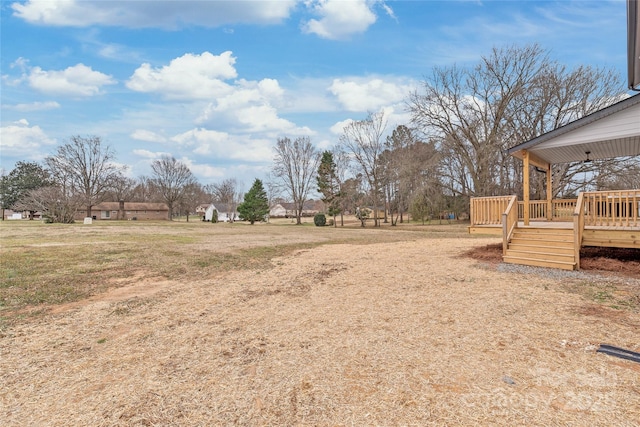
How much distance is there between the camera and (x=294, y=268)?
28.7ft

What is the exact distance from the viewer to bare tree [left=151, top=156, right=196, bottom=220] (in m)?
51.8

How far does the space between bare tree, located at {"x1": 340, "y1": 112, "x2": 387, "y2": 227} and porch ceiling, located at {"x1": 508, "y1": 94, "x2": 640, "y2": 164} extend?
21752 mm

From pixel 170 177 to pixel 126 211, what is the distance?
13552 millimetres

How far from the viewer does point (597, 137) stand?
811 cm

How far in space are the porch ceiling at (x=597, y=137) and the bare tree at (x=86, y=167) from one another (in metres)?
46.8

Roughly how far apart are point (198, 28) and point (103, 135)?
3767 cm

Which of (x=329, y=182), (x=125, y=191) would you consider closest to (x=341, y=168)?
(x=329, y=182)

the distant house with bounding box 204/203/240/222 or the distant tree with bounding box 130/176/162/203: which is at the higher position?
the distant tree with bounding box 130/176/162/203

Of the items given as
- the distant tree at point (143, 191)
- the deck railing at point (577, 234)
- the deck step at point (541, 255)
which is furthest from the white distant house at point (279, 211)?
the deck railing at point (577, 234)

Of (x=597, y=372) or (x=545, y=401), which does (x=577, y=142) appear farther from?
(x=545, y=401)

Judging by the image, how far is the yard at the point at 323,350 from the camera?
7.97 feet

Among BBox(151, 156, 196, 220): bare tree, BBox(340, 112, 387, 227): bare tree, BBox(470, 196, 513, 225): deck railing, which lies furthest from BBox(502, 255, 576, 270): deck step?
BBox(151, 156, 196, 220): bare tree

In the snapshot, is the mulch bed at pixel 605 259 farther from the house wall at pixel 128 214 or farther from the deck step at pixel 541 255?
the house wall at pixel 128 214

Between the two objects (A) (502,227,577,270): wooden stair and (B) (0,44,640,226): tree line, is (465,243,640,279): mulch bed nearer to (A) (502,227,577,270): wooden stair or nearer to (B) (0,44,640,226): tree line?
(A) (502,227,577,270): wooden stair
